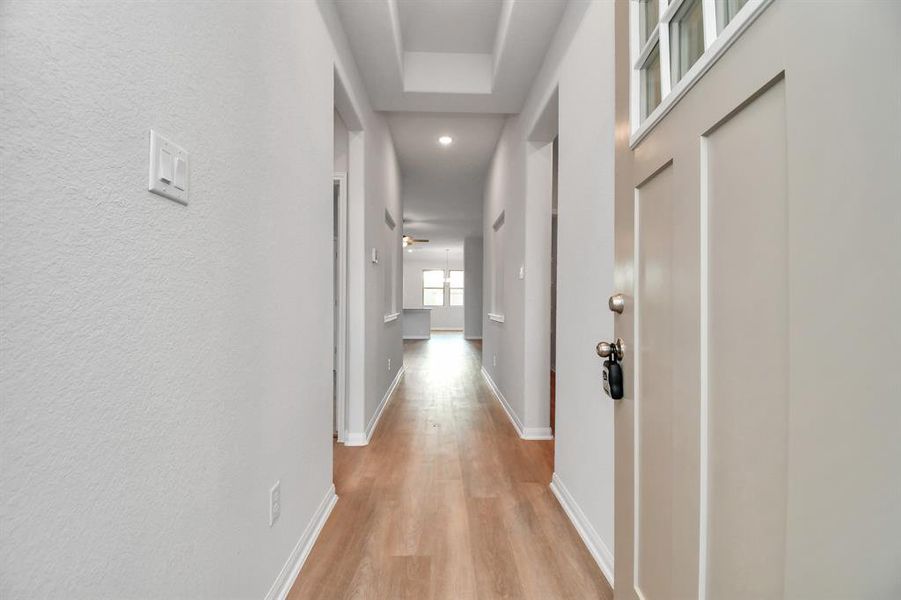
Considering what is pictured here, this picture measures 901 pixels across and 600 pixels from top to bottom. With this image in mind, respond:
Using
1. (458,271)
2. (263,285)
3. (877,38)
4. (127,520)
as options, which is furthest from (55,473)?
(458,271)

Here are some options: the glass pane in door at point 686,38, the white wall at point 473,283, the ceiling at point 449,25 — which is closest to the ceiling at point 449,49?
the ceiling at point 449,25

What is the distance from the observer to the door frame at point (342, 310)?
2953mm

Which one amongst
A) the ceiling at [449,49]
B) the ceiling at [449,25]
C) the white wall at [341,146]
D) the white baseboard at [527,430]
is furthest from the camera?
the white baseboard at [527,430]

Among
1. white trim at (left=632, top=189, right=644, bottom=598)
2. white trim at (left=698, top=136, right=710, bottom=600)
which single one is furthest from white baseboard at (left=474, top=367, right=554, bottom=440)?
white trim at (left=698, top=136, right=710, bottom=600)

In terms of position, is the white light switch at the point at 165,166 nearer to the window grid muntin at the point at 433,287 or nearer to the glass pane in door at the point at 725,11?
the glass pane in door at the point at 725,11

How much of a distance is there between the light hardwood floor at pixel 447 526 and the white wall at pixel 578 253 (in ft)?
0.58

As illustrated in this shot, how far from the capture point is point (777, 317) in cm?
57

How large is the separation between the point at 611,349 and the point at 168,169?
104 centimetres

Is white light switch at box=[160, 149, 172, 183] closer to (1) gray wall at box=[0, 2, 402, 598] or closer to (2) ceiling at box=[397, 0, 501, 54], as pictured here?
(1) gray wall at box=[0, 2, 402, 598]

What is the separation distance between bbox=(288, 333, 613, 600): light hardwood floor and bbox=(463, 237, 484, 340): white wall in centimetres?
758

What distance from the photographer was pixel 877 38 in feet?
1.34

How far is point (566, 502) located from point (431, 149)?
3.73 meters

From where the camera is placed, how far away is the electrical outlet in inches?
53.2

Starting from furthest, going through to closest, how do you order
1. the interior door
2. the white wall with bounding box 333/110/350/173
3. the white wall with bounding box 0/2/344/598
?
the white wall with bounding box 333/110/350/173 < the white wall with bounding box 0/2/344/598 < the interior door
